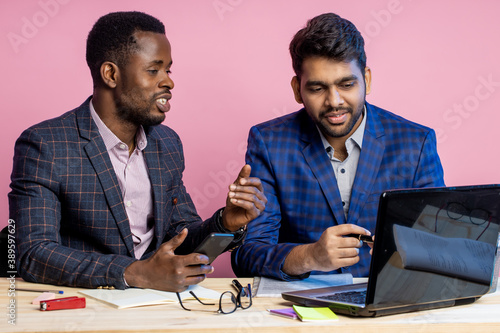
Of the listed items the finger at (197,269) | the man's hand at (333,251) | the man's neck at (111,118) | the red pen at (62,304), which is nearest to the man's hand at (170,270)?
the finger at (197,269)

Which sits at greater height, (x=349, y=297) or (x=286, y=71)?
(x=286, y=71)

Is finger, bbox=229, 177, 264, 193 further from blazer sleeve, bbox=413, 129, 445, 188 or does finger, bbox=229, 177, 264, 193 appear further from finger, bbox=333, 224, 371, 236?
blazer sleeve, bbox=413, 129, 445, 188

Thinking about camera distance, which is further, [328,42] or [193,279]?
[328,42]

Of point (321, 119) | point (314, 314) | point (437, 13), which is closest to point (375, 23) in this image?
point (437, 13)

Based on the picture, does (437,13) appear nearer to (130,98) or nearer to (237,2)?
(237,2)

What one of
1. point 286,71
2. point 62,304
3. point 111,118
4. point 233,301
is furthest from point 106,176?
point 286,71

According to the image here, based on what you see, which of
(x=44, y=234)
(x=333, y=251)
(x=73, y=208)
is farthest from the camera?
(x=73, y=208)

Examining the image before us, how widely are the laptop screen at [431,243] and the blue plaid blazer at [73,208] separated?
83 centimetres

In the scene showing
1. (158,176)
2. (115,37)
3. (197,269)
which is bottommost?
(197,269)

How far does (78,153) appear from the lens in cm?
203

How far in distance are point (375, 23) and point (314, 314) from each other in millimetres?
2149

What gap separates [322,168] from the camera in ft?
Answer: 7.41

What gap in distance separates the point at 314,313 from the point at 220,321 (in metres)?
0.23

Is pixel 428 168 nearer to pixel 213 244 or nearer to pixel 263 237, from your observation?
pixel 263 237
